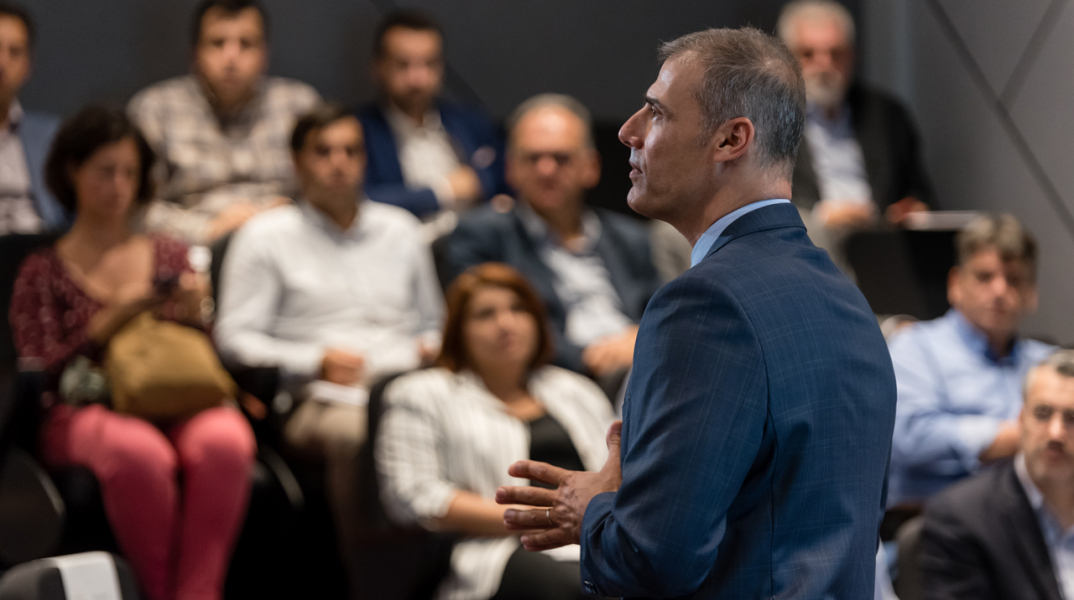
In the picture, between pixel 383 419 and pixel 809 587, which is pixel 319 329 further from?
pixel 809 587

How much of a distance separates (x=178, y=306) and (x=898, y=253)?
2.01m

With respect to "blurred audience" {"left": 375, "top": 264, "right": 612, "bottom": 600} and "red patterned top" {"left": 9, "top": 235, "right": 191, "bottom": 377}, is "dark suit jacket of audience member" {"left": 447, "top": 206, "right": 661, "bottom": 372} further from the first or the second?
"red patterned top" {"left": 9, "top": 235, "right": 191, "bottom": 377}

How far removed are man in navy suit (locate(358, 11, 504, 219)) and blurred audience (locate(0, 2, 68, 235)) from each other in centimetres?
88

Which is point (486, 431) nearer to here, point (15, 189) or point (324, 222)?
point (324, 222)

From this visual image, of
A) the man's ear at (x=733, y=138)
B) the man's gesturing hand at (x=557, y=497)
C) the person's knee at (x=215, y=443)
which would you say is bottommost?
the person's knee at (x=215, y=443)

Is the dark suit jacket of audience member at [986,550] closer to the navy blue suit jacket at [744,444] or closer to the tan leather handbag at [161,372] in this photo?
the navy blue suit jacket at [744,444]

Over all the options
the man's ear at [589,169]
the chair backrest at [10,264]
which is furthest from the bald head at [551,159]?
the chair backrest at [10,264]

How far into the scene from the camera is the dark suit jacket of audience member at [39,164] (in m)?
2.87

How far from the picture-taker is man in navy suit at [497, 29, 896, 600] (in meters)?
0.87

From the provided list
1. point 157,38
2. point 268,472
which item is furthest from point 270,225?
point 157,38

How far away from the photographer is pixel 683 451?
86cm

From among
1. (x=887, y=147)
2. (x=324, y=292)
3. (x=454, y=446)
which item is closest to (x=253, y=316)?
(x=324, y=292)

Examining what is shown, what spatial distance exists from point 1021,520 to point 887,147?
6.46 ft

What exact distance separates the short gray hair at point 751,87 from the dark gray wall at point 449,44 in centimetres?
240
